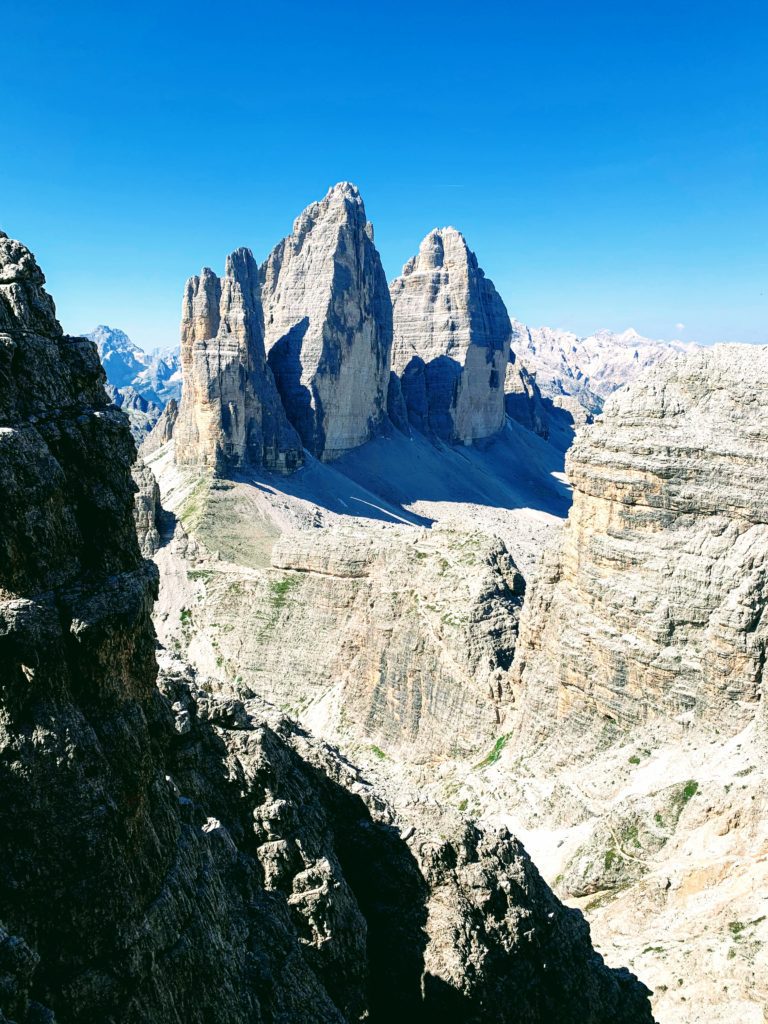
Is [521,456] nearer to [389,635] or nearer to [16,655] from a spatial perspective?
[389,635]

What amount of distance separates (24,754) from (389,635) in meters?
34.2

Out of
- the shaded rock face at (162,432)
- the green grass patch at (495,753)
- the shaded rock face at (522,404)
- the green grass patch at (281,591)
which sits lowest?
the green grass patch at (495,753)

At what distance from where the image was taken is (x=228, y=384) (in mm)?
95125

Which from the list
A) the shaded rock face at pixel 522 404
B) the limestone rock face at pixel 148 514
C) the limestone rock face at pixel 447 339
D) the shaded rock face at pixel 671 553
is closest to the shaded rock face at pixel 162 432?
the limestone rock face at pixel 447 339

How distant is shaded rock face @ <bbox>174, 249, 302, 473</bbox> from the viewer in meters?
94.6

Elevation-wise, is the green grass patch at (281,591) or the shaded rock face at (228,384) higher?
the shaded rock face at (228,384)

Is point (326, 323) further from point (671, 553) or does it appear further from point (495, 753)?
point (671, 553)

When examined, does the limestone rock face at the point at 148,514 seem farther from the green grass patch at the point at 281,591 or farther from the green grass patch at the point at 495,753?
the green grass patch at the point at 495,753

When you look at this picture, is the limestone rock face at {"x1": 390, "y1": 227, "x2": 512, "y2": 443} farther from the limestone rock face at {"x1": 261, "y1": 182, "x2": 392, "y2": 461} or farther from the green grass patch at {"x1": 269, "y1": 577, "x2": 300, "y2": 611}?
the green grass patch at {"x1": 269, "y1": 577, "x2": 300, "y2": 611}

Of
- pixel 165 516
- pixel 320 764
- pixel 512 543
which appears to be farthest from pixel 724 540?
pixel 512 543

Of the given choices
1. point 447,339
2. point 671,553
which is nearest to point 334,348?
point 447,339

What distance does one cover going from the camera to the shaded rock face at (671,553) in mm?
28406

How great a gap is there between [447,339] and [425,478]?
32529mm

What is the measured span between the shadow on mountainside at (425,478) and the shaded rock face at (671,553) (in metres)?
67.3
